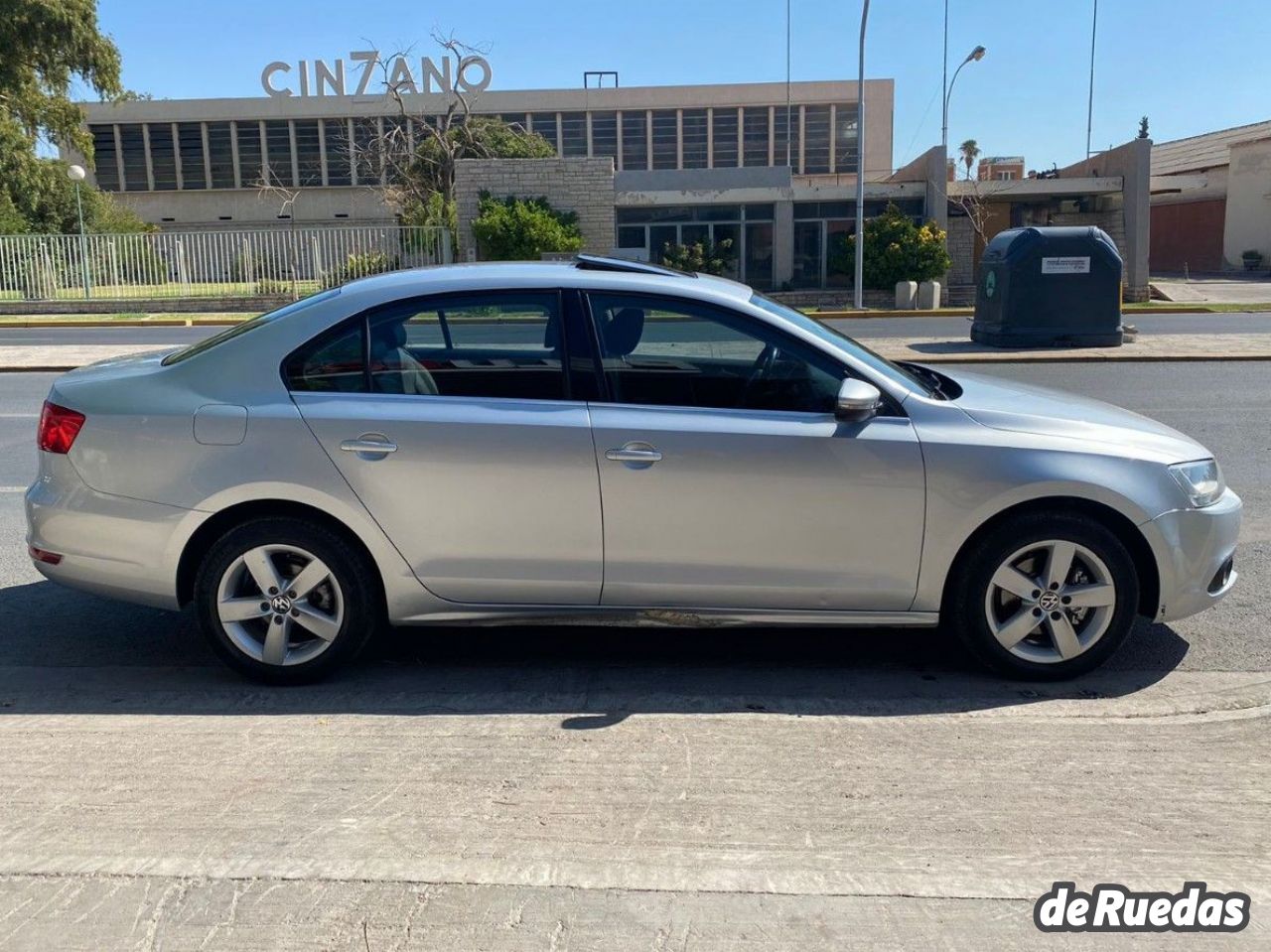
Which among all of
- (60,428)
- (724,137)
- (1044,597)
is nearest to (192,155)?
(724,137)

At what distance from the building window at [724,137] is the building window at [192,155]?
2792 cm

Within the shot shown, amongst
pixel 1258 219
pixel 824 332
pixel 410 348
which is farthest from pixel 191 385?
pixel 1258 219

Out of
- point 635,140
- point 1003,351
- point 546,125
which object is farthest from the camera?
point 546,125

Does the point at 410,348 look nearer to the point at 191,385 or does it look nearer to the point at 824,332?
the point at 191,385

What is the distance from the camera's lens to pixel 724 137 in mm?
62906

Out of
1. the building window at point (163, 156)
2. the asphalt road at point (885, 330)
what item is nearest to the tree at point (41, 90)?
the asphalt road at point (885, 330)

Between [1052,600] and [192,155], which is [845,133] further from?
[1052,600]

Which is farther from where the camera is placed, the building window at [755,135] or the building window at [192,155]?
the building window at [755,135]

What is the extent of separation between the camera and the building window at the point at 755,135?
2456 inches

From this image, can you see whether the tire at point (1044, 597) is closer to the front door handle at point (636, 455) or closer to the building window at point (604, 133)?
the front door handle at point (636, 455)

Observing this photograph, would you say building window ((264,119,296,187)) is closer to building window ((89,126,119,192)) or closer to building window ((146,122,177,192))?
building window ((146,122,177,192))

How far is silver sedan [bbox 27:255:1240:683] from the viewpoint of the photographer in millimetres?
4234

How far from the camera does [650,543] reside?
429 centimetres

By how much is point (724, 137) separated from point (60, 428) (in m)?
61.8
